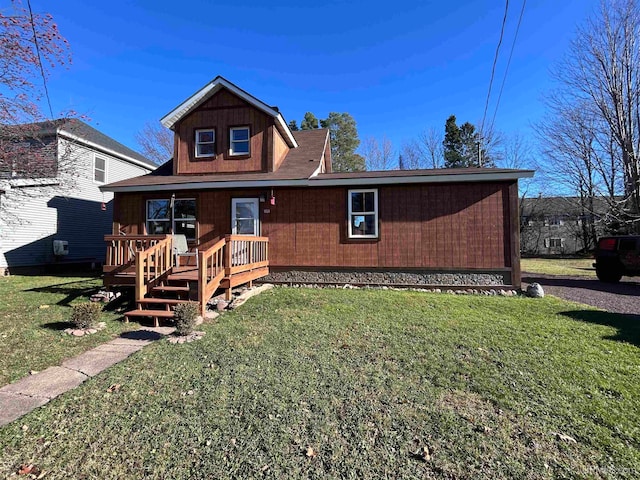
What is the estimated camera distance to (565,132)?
22047 mm

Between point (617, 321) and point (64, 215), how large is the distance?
758 inches

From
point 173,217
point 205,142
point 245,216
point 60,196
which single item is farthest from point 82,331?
point 60,196

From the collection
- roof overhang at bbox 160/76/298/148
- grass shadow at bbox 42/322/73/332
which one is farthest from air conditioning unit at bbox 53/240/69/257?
grass shadow at bbox 42/322/73/332

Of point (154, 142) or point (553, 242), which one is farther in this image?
point (154, 142)

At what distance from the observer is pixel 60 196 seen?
13.6 meters

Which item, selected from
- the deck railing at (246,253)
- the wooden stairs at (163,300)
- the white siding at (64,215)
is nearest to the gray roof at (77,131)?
the white siding at (64,215)

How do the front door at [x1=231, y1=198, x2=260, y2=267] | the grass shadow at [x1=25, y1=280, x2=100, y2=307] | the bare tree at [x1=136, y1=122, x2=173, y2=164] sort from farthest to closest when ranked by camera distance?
the bare tree at [x1=136, y1=122, x2=173, y2=164], the front door at [x1=231, y1=198, x2=260, y2=267], the grass shadow at [x1=25, y1=280, x2=100, y2=307]

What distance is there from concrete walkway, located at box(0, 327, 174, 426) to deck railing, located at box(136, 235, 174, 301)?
1.43 m

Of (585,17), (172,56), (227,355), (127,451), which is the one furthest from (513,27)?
(585,17)

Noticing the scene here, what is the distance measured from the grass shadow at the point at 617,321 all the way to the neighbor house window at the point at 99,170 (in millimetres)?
18852

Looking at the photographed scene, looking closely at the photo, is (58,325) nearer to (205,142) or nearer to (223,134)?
(205,142)

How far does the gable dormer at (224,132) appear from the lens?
10.5 m

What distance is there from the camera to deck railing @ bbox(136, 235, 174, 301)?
626cm

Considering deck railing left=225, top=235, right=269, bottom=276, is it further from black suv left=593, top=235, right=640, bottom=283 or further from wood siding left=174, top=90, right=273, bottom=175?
black suv left=593, top=235, right=640, bottom=283
